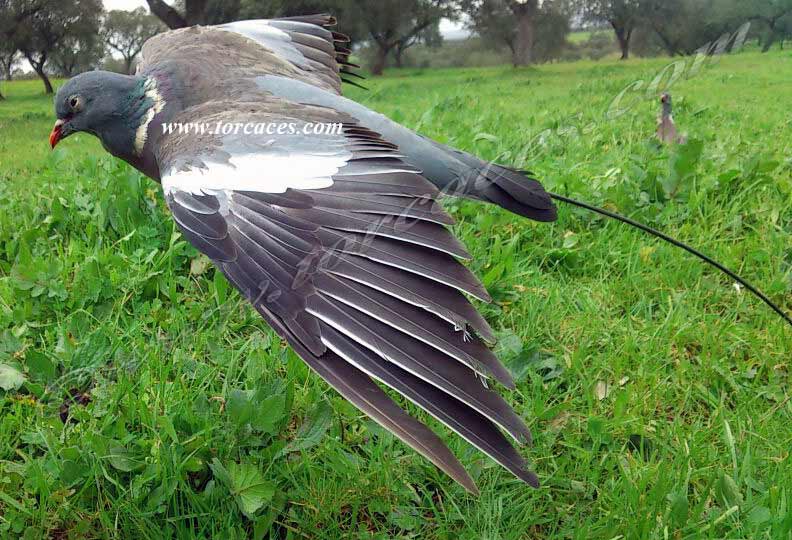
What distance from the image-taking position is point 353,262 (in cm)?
162

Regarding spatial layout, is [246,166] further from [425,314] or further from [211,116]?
[425,314]

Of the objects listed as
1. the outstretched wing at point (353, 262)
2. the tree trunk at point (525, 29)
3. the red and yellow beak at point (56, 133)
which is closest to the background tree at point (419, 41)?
the tree trunk at point (525, 29)

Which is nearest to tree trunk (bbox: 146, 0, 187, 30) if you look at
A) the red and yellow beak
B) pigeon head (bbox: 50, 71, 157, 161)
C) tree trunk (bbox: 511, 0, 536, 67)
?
pigeon head (bbox: 50, 71, 157, 161)

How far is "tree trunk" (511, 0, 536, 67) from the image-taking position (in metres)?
2.56

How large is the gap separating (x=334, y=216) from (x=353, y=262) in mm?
201

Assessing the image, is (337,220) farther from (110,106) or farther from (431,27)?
(431,27)

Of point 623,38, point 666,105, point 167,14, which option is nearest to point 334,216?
point 623,38

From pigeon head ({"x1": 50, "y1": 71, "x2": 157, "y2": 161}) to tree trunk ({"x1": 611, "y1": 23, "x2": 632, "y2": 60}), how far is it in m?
1.71

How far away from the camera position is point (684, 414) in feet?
7.88

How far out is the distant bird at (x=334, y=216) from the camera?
1.44m

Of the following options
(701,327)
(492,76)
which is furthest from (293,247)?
(492,76)

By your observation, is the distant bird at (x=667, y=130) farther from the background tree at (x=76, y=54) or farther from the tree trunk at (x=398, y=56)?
the background tree at (x=76, y=54)

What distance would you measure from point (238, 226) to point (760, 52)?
4.41ft

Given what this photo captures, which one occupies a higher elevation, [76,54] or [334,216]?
[76,54]
